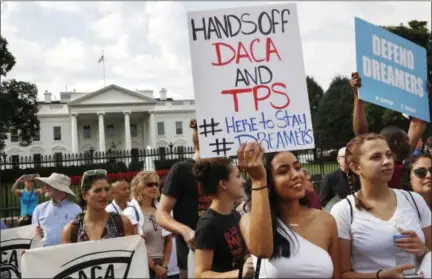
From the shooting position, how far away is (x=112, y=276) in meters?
3.46

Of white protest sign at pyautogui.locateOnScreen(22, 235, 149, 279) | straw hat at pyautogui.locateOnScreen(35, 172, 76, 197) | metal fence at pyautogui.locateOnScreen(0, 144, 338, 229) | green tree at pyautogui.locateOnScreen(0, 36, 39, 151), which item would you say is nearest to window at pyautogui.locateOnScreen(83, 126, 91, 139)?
green tree at pyautogui.locateOnScreen(0, 36, 39, 151)

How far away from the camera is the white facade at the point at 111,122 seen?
7738cm

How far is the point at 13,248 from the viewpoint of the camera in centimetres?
506

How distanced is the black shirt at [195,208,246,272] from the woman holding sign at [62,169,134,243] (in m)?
0.98

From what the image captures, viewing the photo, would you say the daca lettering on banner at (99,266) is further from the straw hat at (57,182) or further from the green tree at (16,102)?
the green tree at (16,102)

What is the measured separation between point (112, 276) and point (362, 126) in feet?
6.83

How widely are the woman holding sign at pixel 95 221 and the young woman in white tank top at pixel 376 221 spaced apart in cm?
163

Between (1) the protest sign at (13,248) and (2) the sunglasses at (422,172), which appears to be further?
(1) the protest sign at (13,248)

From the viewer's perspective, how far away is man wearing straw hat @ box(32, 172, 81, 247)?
571 centimetres

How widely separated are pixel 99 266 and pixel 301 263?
1.40m

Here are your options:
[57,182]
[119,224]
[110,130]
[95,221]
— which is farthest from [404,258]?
[110,130]

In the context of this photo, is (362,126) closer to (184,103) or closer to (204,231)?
(204,231)

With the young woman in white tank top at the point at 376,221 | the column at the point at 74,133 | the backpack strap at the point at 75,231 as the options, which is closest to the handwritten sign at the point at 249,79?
the young woman in white tank top at the point at 376,221

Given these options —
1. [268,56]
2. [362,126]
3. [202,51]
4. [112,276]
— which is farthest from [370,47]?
[112,276]
